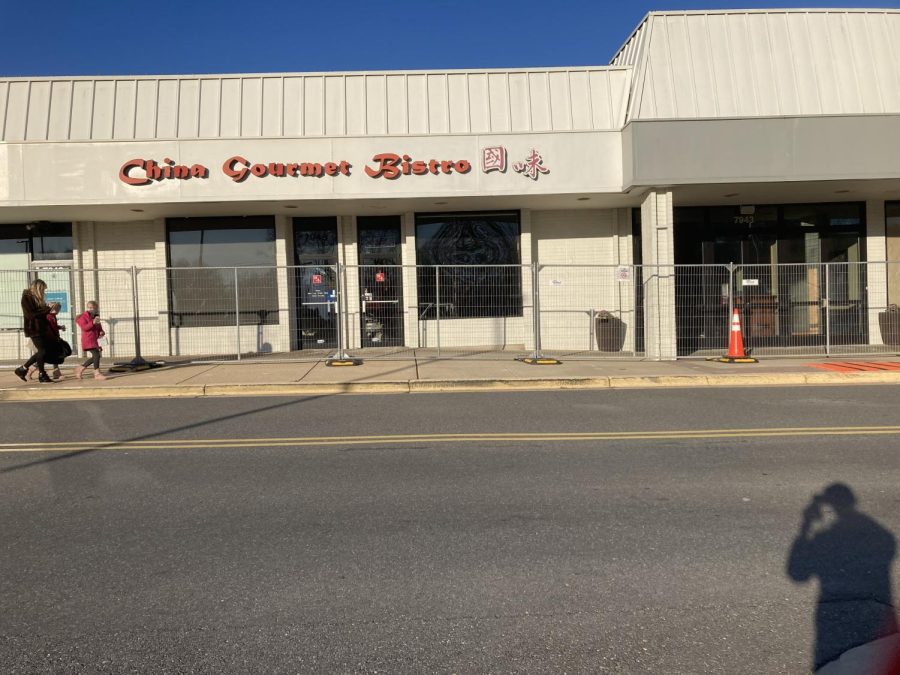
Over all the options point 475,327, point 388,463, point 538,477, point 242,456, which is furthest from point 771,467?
point 475,327

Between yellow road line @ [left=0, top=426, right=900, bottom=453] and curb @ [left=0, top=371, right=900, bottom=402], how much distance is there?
11.8ft

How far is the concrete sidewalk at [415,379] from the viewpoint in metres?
11.4

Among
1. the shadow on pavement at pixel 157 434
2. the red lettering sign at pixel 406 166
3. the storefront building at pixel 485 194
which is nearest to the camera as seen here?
the shadow on pavement at pixel 157 434

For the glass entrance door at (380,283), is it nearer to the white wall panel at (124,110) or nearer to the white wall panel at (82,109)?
the white wall panel at (82,109)

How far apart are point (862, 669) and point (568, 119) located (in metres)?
14.0

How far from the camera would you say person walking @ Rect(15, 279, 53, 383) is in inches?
463

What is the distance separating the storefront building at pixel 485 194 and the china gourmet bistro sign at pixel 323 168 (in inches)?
1.6

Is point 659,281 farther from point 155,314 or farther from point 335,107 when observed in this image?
point 155,314

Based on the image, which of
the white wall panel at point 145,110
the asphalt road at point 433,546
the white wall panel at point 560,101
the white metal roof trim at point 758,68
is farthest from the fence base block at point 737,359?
the white wall panel at point 145,110

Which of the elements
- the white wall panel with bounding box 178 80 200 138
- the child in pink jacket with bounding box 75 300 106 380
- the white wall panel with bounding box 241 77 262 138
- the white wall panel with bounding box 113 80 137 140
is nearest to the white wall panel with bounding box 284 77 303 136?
the white wall panel with bounding box 241 77 262 138

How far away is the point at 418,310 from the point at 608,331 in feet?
14.1

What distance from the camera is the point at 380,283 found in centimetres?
1672

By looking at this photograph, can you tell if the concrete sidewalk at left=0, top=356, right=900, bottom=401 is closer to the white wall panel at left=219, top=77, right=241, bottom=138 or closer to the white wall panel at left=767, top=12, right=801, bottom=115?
the white wall panel at left=767, top=12, right=801, bottom=115

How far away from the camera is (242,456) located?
6.93 meters
